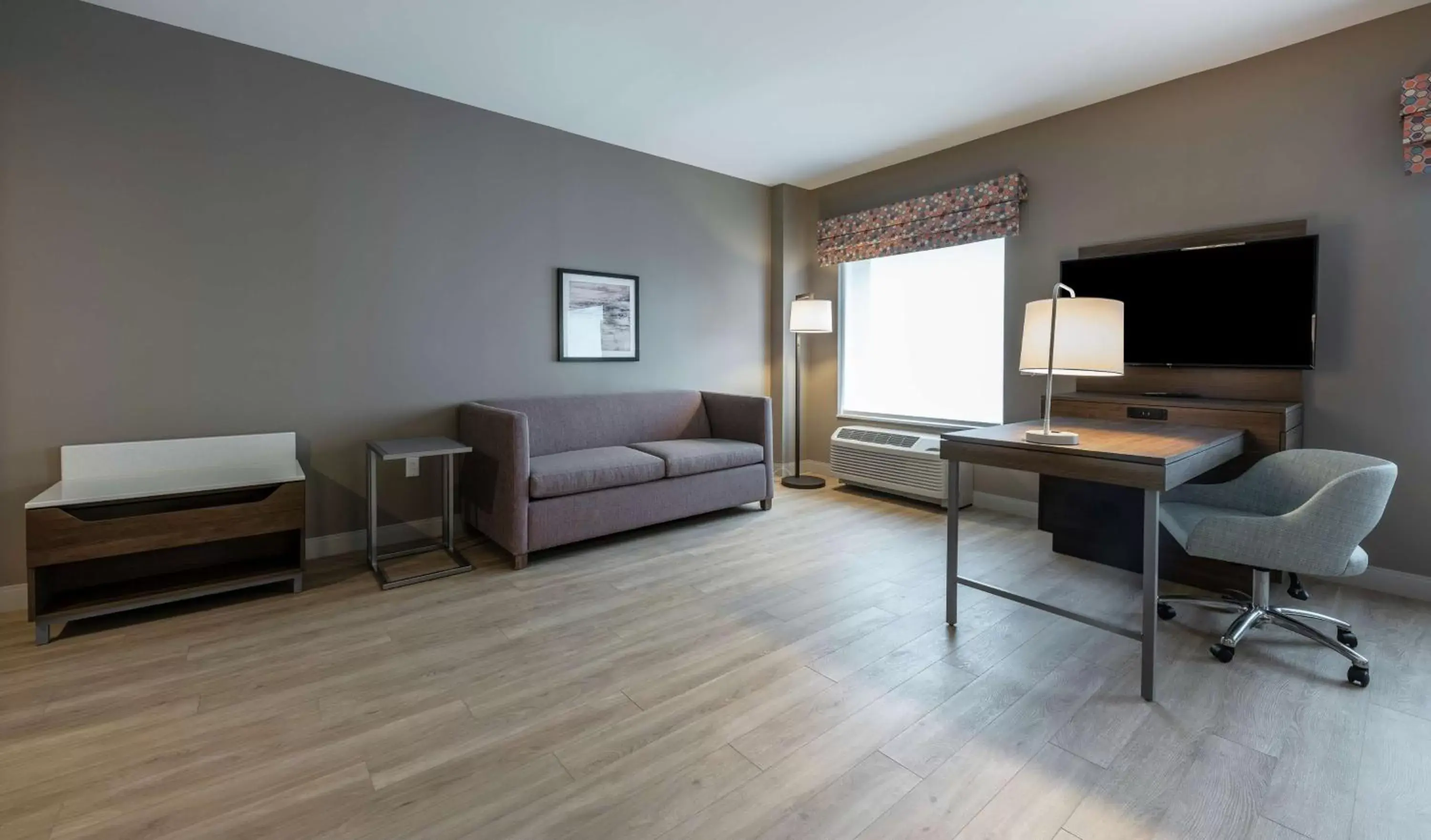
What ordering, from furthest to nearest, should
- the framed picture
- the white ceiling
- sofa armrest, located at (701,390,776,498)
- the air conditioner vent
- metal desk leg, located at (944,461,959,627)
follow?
1. the air conditioner vent
2. sofa armrest, located at (701,390,776,498)
3. the framed picture
4. the white ceiling
5. metal desk leg, located at (944,461,959,627)

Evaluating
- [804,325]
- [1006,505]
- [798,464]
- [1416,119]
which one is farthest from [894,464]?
[1416,119]

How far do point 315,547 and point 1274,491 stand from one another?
14.5ft

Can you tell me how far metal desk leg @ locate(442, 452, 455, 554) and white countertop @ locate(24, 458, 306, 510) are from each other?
2.12 ft

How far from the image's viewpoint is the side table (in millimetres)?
2914

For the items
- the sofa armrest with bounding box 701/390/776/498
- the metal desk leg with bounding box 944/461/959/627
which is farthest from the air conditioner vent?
the metal desk leg with bounding box 944/461/959/627

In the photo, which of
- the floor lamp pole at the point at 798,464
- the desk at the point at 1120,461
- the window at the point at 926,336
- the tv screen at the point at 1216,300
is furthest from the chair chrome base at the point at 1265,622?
the floor lamp pole at the point at 798,464

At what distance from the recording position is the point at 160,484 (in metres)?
2.51

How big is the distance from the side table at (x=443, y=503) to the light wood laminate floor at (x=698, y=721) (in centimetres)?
16

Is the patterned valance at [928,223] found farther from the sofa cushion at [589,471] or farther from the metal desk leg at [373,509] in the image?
the metal desk leg at [373,509]

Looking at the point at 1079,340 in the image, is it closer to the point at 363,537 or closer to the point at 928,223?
the point at 928,223

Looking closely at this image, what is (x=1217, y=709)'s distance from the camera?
1854mm

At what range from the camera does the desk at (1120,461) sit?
6.18ft

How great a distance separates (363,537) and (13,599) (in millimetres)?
1287

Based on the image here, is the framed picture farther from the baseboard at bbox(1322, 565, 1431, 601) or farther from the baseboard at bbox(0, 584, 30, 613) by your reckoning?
the baseboard at bbox(1322, 565, 1431, 601)
